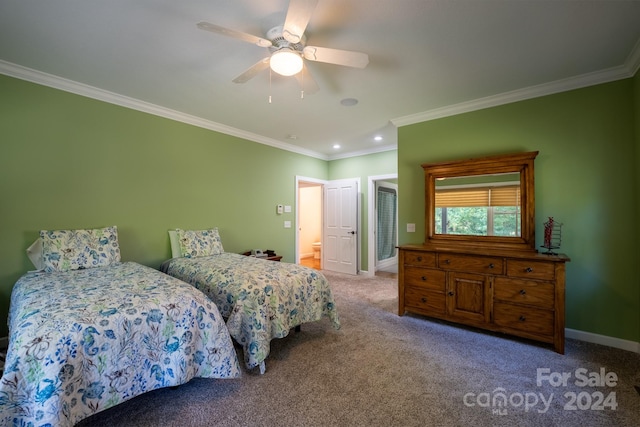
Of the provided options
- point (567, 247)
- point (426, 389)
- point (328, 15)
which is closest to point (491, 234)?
point (567, 247)

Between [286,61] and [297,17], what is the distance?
0.33 m

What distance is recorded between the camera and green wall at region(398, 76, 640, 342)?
8.22 feet

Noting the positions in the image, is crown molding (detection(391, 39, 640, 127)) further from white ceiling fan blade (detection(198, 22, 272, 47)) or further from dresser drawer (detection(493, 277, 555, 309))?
white ceiling fan blade (detection(198, 22, 272, 47))

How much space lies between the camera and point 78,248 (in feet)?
8.66

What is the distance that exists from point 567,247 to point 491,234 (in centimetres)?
65

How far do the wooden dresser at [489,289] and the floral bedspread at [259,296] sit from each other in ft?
3.57

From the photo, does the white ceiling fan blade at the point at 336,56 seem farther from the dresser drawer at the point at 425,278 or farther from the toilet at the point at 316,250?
the toilet at the point at 316,250

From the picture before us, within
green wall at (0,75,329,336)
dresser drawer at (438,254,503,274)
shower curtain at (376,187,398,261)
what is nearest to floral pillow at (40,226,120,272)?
green wall at (0,75,329,336)

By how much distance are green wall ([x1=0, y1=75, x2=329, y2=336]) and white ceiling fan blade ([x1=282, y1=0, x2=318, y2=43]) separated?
2493 mm

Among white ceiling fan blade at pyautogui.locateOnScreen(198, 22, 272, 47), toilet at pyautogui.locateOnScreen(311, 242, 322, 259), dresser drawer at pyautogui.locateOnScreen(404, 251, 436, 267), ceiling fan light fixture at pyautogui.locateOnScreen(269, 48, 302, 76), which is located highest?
white ceiling fan blade at pyautogui.locateOnScreen(198, 22, 272, 47)

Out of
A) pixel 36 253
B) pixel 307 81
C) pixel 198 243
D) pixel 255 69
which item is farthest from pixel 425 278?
pixel 36 253

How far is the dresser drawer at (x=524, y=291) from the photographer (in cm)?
246

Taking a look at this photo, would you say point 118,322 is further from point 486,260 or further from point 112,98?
point 486,260

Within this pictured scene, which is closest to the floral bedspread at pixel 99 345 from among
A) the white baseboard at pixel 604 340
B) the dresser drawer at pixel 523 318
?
the dresser drawer at pixel 523 318
